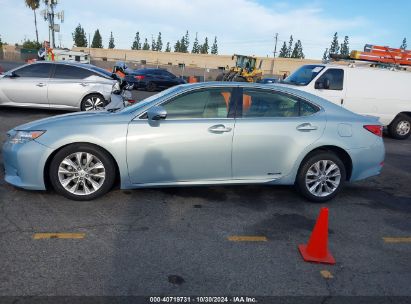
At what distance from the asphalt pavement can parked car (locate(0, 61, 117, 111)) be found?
543 cm

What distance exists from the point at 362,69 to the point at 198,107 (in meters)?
7.36

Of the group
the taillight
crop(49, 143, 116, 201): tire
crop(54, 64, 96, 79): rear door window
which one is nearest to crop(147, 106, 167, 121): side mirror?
crop(49, 143, 116, 201): tire

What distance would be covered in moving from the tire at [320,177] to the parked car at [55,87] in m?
6.94

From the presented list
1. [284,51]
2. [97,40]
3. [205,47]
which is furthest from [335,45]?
[97,40]

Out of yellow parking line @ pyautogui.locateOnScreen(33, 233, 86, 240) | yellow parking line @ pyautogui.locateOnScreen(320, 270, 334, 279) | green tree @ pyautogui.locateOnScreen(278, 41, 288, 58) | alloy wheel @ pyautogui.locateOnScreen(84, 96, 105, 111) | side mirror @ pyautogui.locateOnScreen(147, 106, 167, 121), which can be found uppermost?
green tree @ pyautogui.locateOnScreen(278, 41, 288, 58)

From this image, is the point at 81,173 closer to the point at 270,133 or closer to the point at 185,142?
the point at 185,142

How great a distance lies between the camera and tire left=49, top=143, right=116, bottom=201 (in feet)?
14.3

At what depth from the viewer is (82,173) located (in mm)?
4406

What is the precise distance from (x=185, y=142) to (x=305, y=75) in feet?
23.2

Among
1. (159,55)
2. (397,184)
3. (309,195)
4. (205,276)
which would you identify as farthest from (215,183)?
(159,55)

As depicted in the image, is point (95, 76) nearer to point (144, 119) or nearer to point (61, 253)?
point (144, 119)

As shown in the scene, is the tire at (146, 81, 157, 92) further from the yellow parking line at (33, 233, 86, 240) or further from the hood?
the yellow parking line at (33, 233, 86, 240)

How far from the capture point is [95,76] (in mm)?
10266

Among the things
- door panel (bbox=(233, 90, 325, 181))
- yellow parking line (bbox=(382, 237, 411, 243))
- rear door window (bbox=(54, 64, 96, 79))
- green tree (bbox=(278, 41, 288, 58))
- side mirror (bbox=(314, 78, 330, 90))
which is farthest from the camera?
green tree (bbox=(278, 41, 288, 58))
